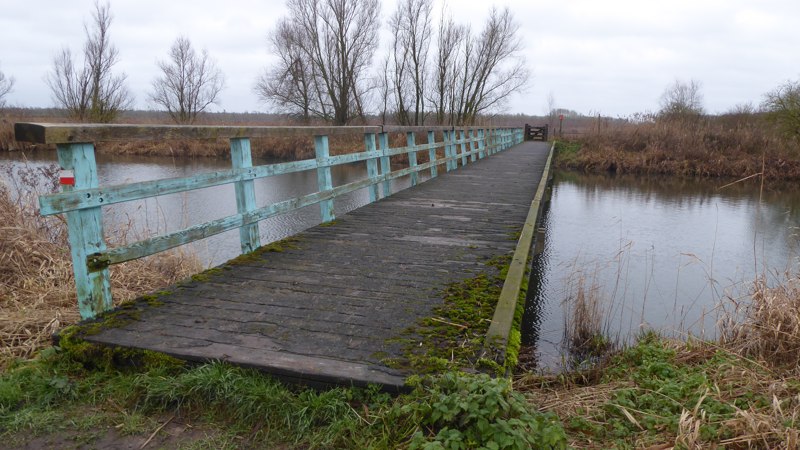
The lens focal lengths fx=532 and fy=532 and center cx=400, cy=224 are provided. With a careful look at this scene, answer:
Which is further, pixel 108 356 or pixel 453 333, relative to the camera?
pixel 453 333

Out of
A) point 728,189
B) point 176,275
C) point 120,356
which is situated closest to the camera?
point 120,356

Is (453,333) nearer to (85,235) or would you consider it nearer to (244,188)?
(85,235)

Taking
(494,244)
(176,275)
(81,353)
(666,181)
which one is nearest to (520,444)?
(81,353)

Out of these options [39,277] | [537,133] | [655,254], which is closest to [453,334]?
[39,277]

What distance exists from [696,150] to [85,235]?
26143 mm

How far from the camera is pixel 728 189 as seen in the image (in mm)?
19203

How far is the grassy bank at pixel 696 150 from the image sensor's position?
22469 millimetres

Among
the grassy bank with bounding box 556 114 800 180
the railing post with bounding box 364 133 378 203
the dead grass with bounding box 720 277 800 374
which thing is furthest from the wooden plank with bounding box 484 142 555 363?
the grassy bank with bounding box 556 114 800 180

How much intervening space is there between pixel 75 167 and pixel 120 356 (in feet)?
3.45

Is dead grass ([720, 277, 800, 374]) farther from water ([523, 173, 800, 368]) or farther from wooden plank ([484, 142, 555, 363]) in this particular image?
wooden plank ([484, 142, 555, 363])

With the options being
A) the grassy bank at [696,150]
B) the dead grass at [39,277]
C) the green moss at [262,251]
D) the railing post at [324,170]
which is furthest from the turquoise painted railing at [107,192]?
the grassy bank at [696,150]

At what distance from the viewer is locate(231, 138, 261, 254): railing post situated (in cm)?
420

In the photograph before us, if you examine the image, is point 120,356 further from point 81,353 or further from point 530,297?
point 530,297

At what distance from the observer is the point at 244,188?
14.0ft
